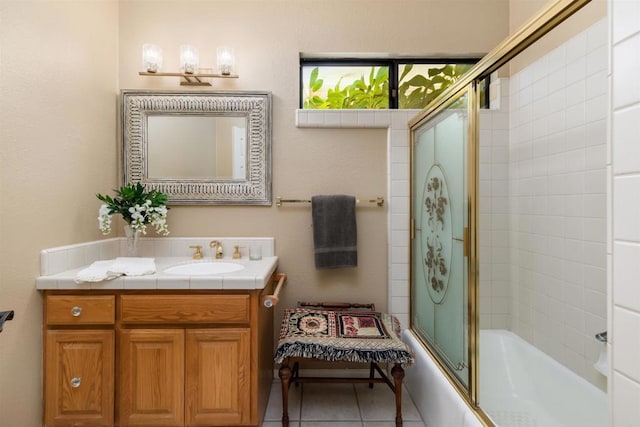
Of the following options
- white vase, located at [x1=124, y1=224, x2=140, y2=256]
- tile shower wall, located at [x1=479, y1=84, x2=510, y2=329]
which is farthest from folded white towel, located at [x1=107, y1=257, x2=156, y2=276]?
tile shower wall, located at [x1=479, y1=84, x2=510, y2=329]

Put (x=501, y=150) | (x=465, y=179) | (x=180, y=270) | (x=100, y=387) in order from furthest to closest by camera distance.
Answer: (x=501, y=150), (x=180, y=270), (x=100, y=387), (x=465, y=179)

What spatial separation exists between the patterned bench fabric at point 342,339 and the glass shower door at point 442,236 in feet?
0.69

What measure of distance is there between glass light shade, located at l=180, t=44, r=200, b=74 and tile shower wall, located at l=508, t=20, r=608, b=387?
6.41 feet

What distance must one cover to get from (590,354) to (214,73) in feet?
8.33

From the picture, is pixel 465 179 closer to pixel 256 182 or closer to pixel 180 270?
pixel 256 182

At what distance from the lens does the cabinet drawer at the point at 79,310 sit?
158 centimetres

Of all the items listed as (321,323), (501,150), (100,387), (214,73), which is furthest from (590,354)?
(214,73)

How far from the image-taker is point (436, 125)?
182 cm

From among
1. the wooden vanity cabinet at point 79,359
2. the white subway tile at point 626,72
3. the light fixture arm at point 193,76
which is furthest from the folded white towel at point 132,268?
the white subway tile at point 626,72

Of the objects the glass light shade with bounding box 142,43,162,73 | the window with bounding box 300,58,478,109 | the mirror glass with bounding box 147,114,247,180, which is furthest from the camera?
the window with bounding box 300,58,478,109

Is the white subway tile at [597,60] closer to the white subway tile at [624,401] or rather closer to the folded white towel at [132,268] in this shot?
the white subway tile at [624,401]

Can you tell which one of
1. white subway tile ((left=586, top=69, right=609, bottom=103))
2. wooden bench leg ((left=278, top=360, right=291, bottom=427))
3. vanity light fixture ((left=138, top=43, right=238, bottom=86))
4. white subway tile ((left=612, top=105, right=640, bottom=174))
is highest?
vanity light fixture ((left=138, top=43, right=238, bottom=86))

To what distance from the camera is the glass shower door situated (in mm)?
1503

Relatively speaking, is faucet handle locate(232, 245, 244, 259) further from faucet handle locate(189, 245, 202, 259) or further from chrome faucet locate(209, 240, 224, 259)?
faucet handle locate(189, 245, 202, 259)
